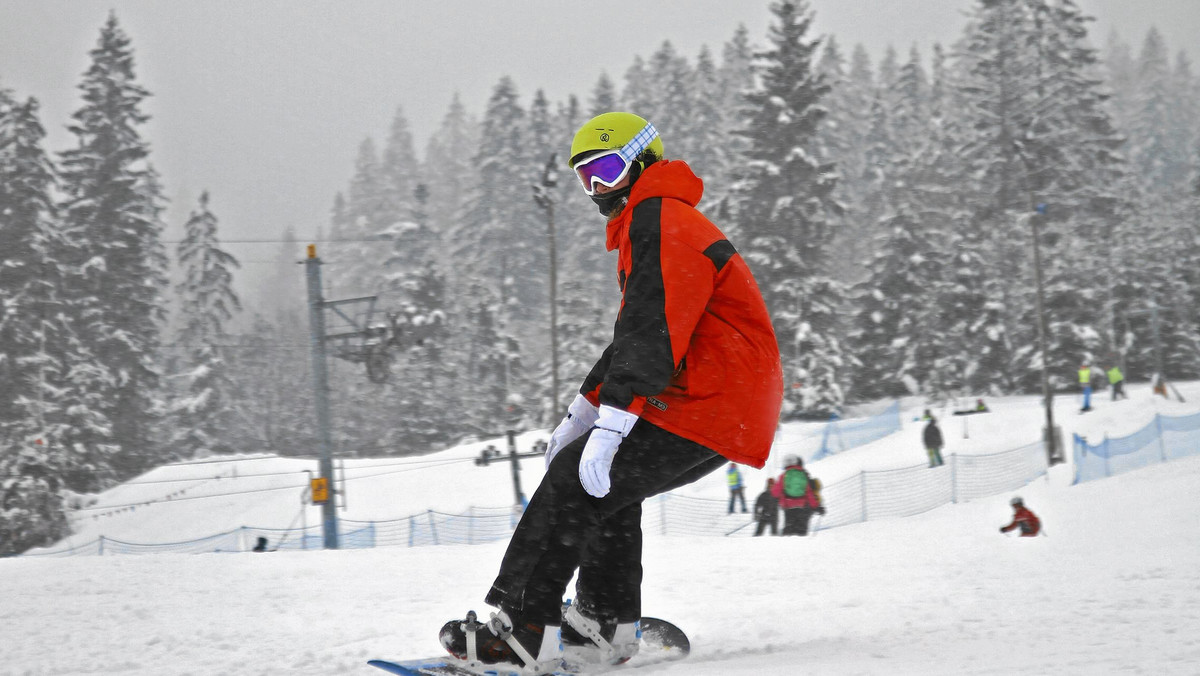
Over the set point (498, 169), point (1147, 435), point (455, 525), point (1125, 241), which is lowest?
point (455, 525)

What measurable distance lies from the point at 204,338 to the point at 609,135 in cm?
4765

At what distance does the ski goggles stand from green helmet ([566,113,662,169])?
0.02 meters

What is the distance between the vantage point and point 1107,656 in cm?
276

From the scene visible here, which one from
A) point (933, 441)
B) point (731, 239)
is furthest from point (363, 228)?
point (933, 441)

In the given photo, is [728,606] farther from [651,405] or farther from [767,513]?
[767,513]

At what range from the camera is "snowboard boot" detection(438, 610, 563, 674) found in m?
2.91

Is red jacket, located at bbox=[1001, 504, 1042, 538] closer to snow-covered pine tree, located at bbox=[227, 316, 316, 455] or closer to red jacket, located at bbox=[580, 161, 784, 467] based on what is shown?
red jacket, located at bbox=[580, 161, 784, 467]

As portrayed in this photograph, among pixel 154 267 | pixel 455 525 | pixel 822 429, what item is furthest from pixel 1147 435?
pixel 154 267

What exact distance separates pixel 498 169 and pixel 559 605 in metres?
57.9

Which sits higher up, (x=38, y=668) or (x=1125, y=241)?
(x=1125, y=241)

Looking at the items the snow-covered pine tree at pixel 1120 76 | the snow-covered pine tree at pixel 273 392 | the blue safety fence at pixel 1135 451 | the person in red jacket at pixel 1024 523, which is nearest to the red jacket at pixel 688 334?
the person in red jacket at pixel 1024 523

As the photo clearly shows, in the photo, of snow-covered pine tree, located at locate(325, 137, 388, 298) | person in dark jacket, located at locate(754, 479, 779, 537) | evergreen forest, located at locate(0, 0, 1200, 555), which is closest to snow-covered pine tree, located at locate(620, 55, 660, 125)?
evergreen forest, located at locate(0, 0, 1200, 555)

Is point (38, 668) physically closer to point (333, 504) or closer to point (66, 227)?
point (333, 504)

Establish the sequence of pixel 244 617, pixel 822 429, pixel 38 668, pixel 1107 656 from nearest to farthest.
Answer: pixel 1107 656 < pixel 38 668 < pixel 244 617 < pixel 822 429
